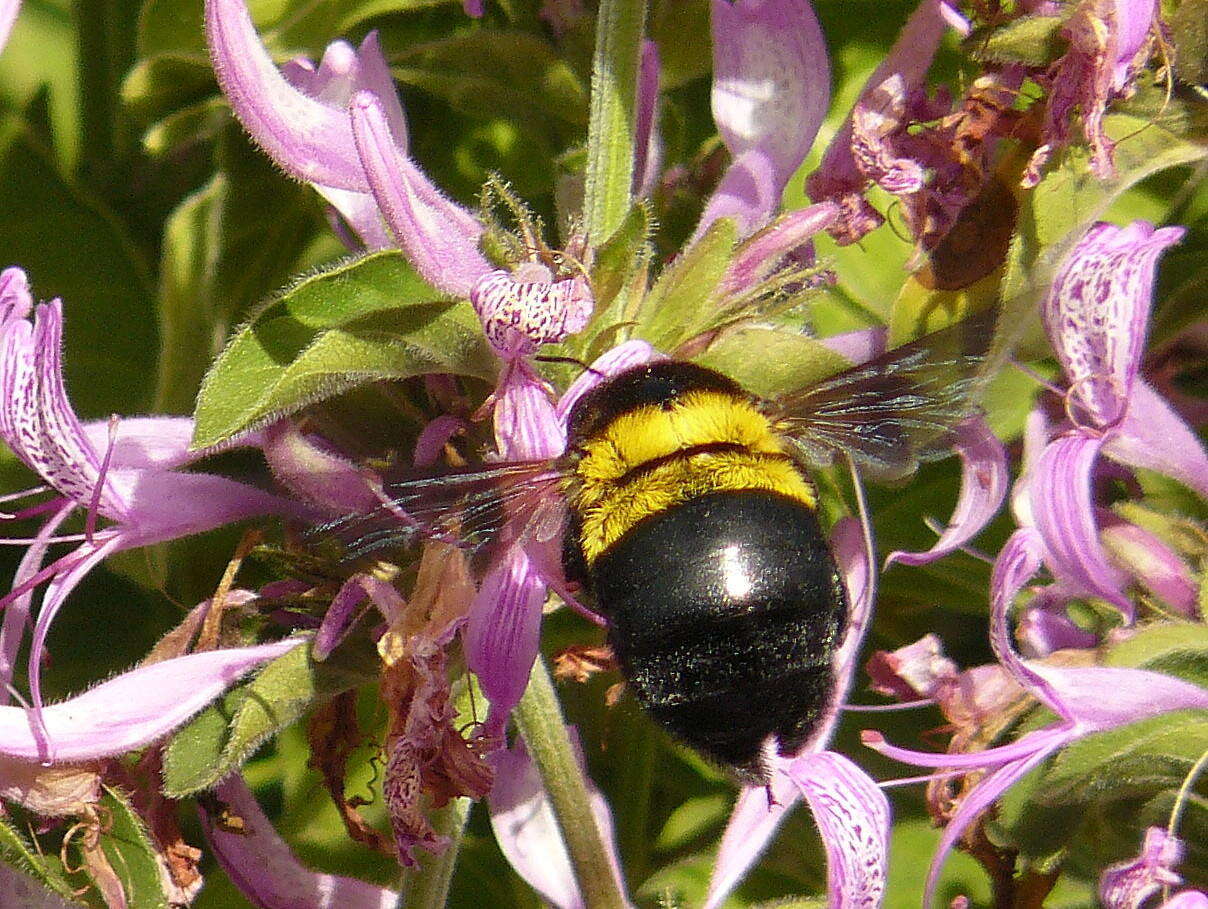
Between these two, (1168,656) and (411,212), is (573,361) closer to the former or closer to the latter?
(411,212)

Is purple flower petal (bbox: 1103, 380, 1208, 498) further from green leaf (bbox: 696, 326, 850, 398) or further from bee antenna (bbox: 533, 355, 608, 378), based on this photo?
bee antenna (bbox: 533, 355, 608, 378)

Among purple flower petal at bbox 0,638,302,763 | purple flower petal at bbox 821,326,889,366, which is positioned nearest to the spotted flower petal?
purple flower petal at bbox 821,326,889,366

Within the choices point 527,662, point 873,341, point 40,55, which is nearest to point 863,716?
point 873,341

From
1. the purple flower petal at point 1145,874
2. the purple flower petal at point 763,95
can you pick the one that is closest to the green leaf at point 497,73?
the purple flower petal at point 763,95

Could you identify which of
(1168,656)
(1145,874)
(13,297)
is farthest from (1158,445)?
(13,297)

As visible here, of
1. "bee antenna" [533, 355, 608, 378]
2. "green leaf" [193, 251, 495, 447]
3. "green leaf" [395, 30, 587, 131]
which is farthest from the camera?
"green leaf" [395, 30, 587, 131]

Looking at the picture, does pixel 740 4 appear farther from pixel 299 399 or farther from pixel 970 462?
pixel 299 399

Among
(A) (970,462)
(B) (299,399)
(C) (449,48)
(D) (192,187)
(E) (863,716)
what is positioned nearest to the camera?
(B) (299,399)
